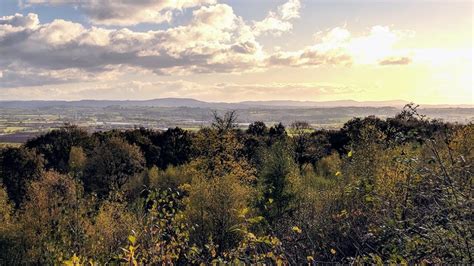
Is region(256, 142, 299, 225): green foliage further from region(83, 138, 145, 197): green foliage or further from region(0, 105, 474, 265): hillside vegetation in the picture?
region(83, 138, 145, 197): green foliage

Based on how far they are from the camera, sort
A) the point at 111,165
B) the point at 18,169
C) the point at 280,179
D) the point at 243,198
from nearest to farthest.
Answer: the point at 243,198 < the point at 280,179 < the point at 18,169 < the point at 111,165

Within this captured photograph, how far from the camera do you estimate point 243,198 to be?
32.8 m

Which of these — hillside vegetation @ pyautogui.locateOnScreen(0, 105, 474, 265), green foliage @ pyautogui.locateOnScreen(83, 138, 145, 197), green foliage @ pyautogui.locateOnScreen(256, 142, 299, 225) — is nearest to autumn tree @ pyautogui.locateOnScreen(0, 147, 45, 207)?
hillside vegetation @ pyautogui.locateOnScreen(0, 105, 474, 265)

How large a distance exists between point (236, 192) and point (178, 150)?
98.6 feet

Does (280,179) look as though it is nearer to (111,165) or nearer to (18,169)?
(111,165)

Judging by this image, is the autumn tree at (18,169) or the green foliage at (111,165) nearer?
the autumn tree at (18,169)

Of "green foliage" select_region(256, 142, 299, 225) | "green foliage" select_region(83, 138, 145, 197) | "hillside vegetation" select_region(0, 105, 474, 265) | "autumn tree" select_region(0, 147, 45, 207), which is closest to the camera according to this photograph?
"hillside vegetation" select_region(0, 105, 474, 265)

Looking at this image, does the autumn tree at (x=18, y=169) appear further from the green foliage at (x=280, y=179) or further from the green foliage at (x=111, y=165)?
the green foliage at (x=280, y=179)

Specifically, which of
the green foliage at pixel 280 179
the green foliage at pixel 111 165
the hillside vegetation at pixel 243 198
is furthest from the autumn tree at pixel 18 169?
the green foliage at pixel 280 179

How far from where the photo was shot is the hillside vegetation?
5977mm

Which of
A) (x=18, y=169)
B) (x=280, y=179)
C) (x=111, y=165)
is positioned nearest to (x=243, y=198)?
(x=280, y=179)

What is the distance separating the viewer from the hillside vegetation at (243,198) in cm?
598

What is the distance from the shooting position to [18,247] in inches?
1124

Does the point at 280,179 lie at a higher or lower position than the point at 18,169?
higher
